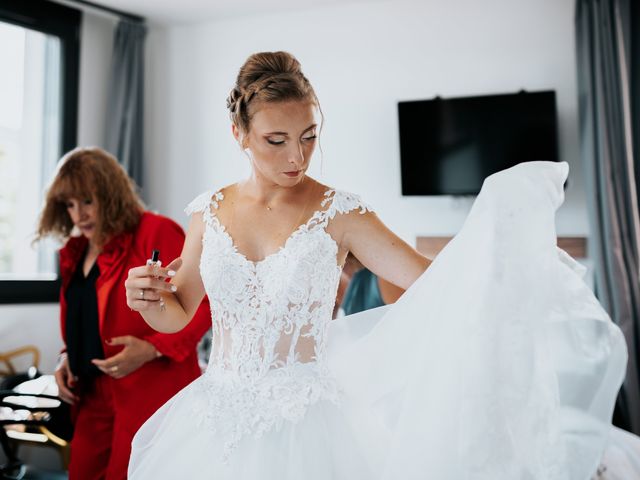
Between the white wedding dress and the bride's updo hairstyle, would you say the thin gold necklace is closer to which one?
the white wedding dress

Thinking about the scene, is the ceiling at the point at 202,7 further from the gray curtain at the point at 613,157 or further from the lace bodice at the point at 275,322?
the lace bodice at the point at 275,322

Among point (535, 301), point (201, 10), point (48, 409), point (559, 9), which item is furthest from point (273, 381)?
point (201, 10)

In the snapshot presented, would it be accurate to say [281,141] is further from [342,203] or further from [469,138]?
[469,138]

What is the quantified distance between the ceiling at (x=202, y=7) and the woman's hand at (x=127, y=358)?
3.08 meters

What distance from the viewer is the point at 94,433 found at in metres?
2.10

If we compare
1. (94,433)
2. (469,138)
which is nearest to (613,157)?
(469,138)

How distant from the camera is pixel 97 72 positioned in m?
4.59

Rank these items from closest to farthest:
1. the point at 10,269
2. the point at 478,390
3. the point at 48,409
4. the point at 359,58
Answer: the point at 478,390 → the point at 48,409 → the point at 10,269 → the point at 359,58

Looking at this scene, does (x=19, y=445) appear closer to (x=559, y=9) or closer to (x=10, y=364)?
(x=10, y=364)

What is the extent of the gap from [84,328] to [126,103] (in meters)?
2.84

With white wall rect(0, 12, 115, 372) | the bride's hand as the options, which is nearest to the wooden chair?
white wall rect(0, 12, 115, 372)

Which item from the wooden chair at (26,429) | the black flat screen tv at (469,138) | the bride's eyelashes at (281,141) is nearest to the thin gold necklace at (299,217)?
the bride's eyelashes at (281,141)

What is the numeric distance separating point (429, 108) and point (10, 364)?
2987mm

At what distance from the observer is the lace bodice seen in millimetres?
1271
